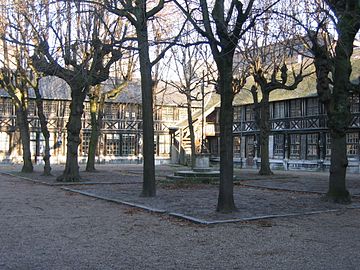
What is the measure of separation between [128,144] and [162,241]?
3922 centimetres

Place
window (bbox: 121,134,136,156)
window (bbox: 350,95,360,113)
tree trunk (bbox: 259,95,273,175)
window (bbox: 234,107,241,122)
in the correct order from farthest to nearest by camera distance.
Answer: window (bbox: 121,134,136,156) → window (bbox: 234,107,241,122) → window (bbox: 350,95,360,113) → tree trunk (bbox: 259,95,273,175)

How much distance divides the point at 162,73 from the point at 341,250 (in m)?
26.2

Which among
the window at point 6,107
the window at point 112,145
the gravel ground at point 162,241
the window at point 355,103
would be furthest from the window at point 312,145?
the window at point 6,107

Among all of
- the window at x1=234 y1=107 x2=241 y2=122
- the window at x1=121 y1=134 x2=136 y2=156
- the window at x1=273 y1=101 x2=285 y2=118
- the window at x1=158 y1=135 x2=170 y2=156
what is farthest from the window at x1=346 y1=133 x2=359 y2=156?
the window at x1=121 y1=134 x2=136 y2=156

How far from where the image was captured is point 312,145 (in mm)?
35562

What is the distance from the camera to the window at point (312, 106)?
1375 inches

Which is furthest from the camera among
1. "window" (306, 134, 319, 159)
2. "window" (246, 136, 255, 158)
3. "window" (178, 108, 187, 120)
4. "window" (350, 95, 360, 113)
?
"window" (178, 108, 187, 120)

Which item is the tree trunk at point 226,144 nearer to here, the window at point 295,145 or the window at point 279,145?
the window at point 295,145

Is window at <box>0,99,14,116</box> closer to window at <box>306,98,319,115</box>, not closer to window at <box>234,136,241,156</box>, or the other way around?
window at <box>234,136,241,156</box>

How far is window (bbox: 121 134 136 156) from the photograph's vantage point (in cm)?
4669

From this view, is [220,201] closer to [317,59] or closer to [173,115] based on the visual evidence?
[317,59]

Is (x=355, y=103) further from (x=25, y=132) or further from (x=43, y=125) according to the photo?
(x=25, y=132)

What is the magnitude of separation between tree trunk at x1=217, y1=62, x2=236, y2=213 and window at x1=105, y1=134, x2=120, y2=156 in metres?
35.6

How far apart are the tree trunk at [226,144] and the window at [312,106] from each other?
25.3 meters
